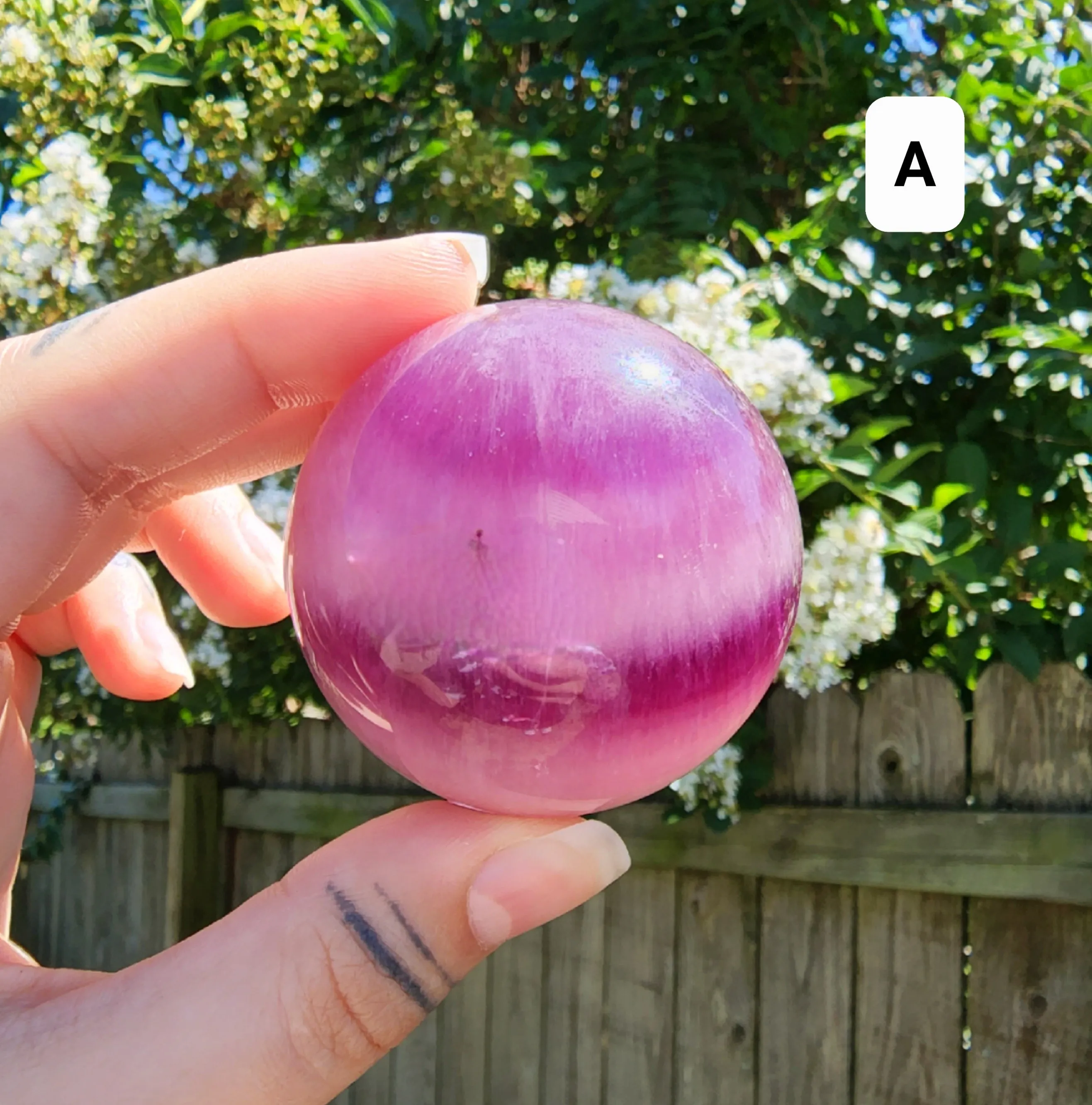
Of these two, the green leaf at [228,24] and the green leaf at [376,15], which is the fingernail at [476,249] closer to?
the green leaf at [376,15]

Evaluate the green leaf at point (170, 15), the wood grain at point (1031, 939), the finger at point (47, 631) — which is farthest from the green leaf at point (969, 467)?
the green leaf at point (170, 15)

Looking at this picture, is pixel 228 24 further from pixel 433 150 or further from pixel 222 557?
pixel 222 557

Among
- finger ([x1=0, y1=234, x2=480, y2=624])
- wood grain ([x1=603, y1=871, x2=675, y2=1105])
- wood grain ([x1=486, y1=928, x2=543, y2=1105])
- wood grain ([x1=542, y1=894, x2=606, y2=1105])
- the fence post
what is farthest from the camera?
the fence post

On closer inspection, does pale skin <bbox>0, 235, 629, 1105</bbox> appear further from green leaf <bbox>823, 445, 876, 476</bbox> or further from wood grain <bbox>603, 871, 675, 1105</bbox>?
wood grain <bbox>603, 871, 675, 1105</bbox>

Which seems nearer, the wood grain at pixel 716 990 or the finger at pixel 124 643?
the finger at pixel 124 643

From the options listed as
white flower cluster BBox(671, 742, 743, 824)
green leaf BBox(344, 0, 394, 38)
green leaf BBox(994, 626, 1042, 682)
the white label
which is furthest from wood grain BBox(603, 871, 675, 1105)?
green leaf BBox(344, 0, 394, 38)

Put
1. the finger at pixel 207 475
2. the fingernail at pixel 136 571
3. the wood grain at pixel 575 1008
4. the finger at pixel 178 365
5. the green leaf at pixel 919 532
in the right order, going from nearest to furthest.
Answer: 1. the finger at pixel 178 365
2. the finger at pixel 207 475
3. the fingernail at pixel 136 571
4. the green leaf at pixel 919 532
5. the wood grain at pixel 575 1008

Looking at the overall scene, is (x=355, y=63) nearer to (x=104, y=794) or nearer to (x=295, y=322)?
(x=295, y=322)
